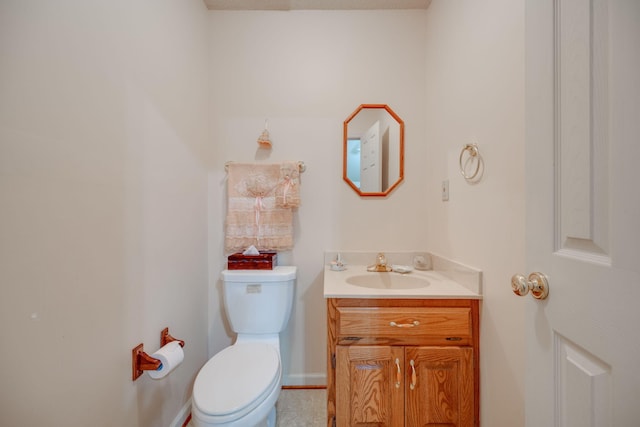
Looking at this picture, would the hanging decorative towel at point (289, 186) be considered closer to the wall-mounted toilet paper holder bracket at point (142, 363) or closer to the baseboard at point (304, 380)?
the wall-mounted toilet paper holder bracket at point (142, 363)

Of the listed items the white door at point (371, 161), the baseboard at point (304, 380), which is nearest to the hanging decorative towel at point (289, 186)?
the white door at point (371, 161)

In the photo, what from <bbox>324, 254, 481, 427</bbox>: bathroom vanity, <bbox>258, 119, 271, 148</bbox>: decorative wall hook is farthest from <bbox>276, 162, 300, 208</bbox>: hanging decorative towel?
<bbox>324, 254, 481, 427</bbox>: bathroom vanity

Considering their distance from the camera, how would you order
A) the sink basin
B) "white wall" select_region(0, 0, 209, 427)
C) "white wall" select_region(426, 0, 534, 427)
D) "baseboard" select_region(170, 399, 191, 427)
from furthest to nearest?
the sink basin → "baseboard" select_region(170, 399, 191, 427) → "white wall" select_region(426, 0, 534, 427) → "white wall" select_region(0, 0, 209, 427)

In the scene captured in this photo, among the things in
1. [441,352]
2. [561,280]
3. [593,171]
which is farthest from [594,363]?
[441,352]

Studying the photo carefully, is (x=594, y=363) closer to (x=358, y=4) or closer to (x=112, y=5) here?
(x=112, y=5)

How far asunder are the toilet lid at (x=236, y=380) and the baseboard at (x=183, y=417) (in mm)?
468

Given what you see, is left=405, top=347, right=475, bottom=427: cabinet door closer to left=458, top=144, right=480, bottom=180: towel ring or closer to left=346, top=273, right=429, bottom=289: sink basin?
left=346, top=273, right=429, bottom=289: sink basin

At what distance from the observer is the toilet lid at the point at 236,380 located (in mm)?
930

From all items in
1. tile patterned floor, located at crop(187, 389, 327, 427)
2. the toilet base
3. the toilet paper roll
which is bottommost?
tile patterned floor, located at crop(187, 389, 327, 427)

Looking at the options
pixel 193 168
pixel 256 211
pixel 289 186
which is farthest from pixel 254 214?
pixel 193 168

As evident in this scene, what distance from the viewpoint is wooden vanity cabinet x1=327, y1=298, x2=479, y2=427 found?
3.53 feet

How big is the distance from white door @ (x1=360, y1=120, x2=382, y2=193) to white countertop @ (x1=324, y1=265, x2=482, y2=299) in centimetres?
58

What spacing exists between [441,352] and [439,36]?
5.57ft

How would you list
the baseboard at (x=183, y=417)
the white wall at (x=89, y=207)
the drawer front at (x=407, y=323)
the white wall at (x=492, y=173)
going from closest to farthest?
the white wall at (x=89, y=207) → the white wall at (x=492, y=173) → the drawer front at (x=407, y=323) → the baseboard at (x=183, y=417)
